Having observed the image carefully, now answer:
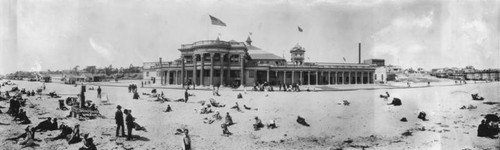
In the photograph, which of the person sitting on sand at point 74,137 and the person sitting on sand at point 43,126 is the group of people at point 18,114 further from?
the person sitting on sand at point 74,137

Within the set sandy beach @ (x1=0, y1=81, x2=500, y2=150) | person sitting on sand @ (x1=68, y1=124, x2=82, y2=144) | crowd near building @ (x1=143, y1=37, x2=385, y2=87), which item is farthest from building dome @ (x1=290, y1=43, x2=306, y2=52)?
person sitting on sand @ (x1=68, y1=124, x2=82, y2=144)

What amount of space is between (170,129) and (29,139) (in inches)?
213

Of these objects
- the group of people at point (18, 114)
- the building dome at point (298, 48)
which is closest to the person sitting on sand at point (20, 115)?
the group of people at point (18, 114)

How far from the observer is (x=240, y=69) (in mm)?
41812

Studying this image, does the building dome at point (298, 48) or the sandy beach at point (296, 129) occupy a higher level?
the building dome at point (298, 48)

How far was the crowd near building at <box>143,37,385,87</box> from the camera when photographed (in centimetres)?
4041

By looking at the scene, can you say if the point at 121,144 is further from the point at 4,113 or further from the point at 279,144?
the point at 4,113

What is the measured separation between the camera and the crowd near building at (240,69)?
40.4 metres

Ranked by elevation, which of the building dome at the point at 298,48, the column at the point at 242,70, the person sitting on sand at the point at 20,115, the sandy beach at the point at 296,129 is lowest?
the sandy beach at the point at 296,129

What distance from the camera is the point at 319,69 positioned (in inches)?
1934

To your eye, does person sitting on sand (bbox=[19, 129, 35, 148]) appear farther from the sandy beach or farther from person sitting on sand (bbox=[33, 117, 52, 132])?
person sitting on sand (bbox=[33, 117, 52, 132])

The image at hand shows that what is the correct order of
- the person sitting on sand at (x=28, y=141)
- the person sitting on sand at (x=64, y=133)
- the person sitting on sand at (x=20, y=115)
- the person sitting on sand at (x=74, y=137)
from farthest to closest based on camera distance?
1. the person sitting on sand at (x=20, y=115)
2. the person sitting on sand at (x=64, y=133)
3. the person sitting on sand at (x=74, y=137)
4. the person sitting on sand at (x=28, y=141)

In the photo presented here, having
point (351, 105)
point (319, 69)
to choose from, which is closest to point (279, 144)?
point (351, 105)

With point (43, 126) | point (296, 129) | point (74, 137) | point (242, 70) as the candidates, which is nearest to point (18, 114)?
point (43, 126)
